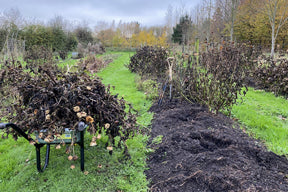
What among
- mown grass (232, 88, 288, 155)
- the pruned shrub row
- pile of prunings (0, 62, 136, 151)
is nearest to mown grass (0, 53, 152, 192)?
pile of prunings (0, 62, 136, 151)

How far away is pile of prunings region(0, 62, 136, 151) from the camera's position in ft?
6.86

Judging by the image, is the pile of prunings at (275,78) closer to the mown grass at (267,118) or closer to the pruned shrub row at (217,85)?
the mown grass at (267,118)

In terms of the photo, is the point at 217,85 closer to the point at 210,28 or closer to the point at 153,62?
the point at 153,62

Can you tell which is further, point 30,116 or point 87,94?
point 87,94

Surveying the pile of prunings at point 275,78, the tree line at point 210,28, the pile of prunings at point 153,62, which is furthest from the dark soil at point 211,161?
the tree line at point 210,28

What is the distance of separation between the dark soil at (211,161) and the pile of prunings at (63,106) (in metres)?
0.69

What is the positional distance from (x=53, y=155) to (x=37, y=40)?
16246 mm

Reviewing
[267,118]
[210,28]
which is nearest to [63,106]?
[267,118]

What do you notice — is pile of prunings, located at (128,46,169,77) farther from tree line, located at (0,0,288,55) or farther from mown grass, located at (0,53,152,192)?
mown grass, located at (0,53,152,192)

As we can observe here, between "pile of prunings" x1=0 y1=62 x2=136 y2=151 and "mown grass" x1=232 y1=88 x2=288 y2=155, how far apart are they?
2313mm

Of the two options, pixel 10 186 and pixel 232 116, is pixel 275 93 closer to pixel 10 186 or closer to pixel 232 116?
pixel 232 116

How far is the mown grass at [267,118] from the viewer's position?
3.06 m

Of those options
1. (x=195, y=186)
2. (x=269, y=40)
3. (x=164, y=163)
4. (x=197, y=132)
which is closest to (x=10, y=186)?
(x=164, y=163)

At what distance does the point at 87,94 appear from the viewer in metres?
2.33
